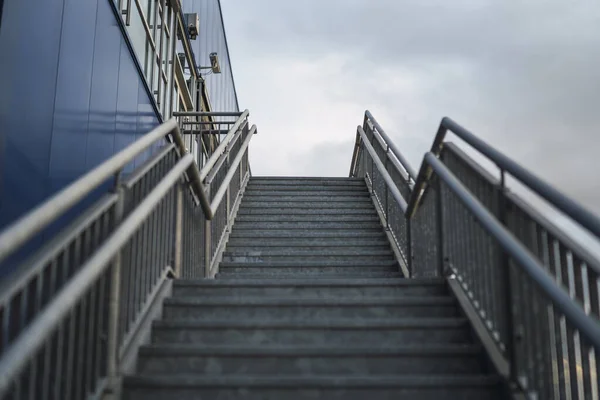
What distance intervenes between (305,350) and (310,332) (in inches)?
10.5

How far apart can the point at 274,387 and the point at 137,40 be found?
655 centimetres

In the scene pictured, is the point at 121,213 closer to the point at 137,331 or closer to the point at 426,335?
the point at 137,331

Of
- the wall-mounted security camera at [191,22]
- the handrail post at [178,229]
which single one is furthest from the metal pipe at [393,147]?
the wall-mounted security camera at [191,22]

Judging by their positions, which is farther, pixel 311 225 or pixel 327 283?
pixel 311 225

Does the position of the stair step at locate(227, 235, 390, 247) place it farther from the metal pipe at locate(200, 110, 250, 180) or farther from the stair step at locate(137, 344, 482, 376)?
the stair step at locate(137, 344, 482, 376)

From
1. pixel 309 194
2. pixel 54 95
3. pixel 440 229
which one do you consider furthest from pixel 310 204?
pixel 440 229

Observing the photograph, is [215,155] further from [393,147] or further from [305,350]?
[305,350]

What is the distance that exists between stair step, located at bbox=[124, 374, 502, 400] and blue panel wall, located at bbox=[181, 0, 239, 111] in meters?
11.0

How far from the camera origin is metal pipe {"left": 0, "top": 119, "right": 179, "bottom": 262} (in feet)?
6.41

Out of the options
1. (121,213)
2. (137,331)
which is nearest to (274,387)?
(137,331)

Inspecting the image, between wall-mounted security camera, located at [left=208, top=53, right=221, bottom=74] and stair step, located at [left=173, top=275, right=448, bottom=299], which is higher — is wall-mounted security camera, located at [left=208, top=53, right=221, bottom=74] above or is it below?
above

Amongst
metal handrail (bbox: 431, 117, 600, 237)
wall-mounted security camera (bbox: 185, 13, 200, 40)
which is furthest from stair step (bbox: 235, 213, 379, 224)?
wall-mounted security camera (bbox: 185, 13, 200, 40)

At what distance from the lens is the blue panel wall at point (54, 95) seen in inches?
170

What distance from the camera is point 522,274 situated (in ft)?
9.46
